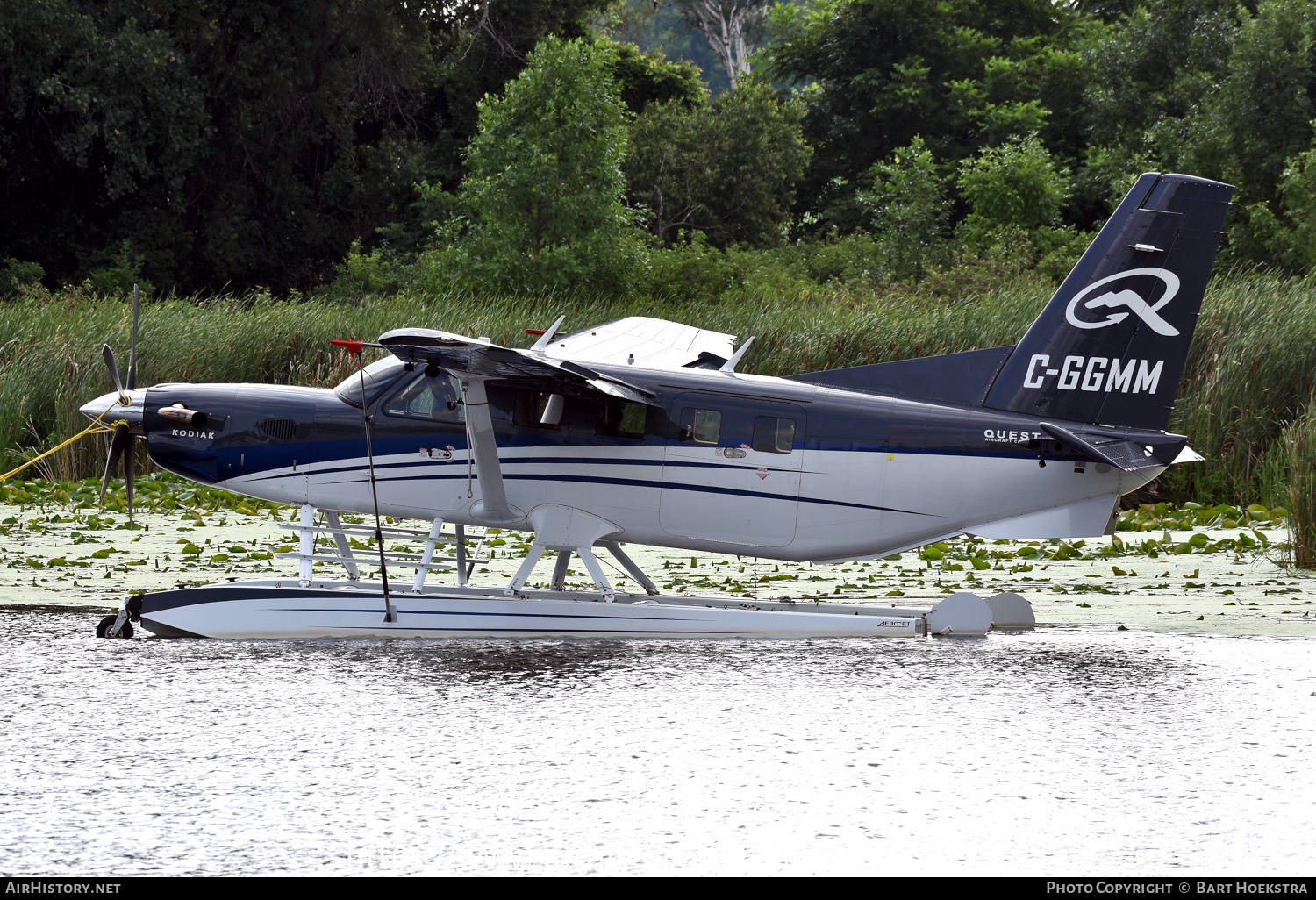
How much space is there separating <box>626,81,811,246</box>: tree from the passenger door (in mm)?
33874

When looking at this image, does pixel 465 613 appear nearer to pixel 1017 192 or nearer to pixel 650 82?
pixel 1017 192

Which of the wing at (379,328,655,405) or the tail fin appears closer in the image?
the wing at (379,328,655,405)

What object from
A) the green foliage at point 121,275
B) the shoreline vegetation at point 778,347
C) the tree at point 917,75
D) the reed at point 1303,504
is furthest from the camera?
the tree at point 917,75

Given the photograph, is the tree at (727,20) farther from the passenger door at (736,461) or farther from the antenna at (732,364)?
the passenger door at (736,461)

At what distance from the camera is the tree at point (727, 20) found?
250 ft

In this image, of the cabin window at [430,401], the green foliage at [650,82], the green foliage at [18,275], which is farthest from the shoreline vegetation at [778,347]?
the green foliage at [650,82]

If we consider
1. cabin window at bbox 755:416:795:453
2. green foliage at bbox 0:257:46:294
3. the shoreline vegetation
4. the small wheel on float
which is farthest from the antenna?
green foliage at bbox 0:257:46:294

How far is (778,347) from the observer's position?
1966 centimetres

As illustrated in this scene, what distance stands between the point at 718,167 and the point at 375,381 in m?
35.8

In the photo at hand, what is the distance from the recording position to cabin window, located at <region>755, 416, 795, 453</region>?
9742 millimetres

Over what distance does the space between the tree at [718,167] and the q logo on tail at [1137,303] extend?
33740 mm

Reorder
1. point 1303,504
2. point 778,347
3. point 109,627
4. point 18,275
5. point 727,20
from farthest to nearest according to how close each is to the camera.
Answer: point 727,20 → point 18,275 → point 778,347 → point 1303,504 → point 109,627

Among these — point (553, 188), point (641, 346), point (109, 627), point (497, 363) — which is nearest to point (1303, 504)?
point (641, 346)

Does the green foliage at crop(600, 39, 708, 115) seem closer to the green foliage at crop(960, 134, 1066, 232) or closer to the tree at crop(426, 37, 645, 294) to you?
the green foliage at crop(960, 134, 1066, 232)
